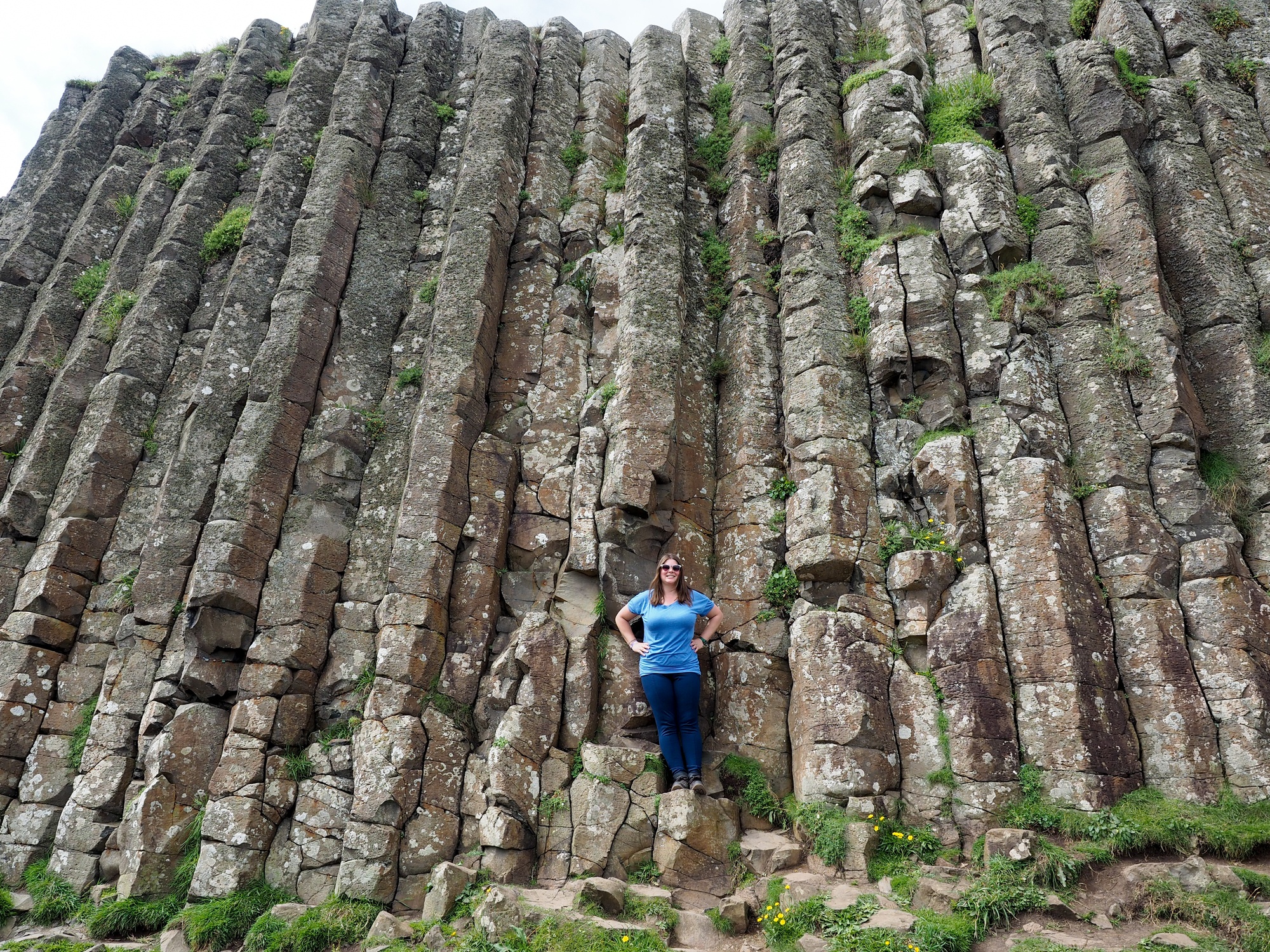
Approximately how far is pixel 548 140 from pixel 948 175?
23.0ft

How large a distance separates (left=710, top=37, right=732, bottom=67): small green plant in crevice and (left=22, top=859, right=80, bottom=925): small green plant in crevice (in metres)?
17.1

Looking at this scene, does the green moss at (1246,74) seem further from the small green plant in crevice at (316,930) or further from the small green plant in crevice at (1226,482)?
the small green plant in crevice at (316,930)

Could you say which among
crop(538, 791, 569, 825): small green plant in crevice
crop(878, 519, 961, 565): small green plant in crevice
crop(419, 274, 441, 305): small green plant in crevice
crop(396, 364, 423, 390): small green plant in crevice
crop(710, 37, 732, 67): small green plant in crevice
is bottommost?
crop(538, 791, 569, 825): small green plant in crevice

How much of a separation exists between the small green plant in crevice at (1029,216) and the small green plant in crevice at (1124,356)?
206 centimetres

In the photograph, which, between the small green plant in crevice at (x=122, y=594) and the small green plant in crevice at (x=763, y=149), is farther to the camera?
the small green plant in crevice at (x=763, y=149)

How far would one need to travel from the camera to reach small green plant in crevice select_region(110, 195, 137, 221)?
1789cm

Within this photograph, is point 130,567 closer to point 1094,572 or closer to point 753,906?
point 753,906

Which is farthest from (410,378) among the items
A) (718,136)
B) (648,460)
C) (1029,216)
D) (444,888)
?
(1029,216)

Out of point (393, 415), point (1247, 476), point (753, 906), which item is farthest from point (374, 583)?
point (1247, 476)

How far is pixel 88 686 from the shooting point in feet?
39.0

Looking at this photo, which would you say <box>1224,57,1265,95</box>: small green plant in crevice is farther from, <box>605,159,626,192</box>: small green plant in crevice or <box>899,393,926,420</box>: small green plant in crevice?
<box>605,159,626,192</box>: small green plant in crevice

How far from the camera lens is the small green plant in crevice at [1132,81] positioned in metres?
13.3

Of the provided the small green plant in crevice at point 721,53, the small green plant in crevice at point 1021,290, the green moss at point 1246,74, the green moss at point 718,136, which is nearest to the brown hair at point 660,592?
the small green plant in crevice at point 1021,290

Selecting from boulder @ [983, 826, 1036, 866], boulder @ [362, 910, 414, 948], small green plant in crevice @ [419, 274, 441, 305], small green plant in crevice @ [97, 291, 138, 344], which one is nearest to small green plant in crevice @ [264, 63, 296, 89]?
small green plant in crevice @ [97, 291, 138, 344]
